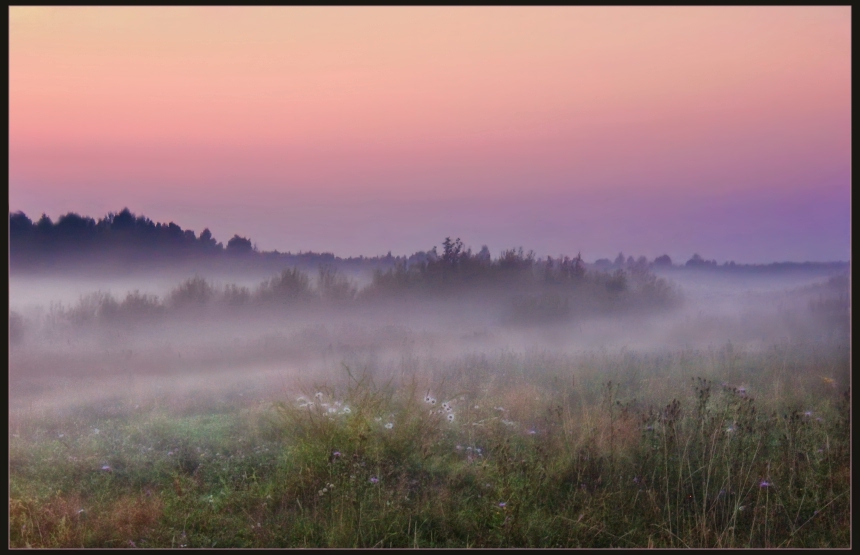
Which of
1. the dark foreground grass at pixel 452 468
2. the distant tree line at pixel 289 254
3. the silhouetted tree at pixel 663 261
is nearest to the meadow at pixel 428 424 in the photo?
the dark foreground grass at pixel 452 468

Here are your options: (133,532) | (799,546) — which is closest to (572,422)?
(799,546)

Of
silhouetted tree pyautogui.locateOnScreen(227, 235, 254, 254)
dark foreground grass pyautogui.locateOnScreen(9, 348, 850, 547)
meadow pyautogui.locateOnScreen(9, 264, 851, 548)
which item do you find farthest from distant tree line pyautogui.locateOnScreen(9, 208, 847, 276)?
dark foreground grass pyautogui.locateOnScreen(9, 348, 850, 547)

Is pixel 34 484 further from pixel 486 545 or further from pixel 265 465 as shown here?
pixel 486 545

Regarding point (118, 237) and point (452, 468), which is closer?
point (452, 468)

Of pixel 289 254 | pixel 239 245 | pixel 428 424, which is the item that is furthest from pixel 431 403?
pixel 239 245

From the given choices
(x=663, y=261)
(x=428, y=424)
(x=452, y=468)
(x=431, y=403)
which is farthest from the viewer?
(x=663, y=261)

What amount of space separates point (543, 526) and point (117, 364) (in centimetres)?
332

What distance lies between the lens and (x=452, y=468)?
175 inches

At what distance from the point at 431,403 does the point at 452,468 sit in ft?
Result: 1.92

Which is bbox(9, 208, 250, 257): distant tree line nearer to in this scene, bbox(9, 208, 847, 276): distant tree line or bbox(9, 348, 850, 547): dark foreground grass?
bbox(9, 208, 847, 276): distant tree line

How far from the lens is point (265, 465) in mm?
4469

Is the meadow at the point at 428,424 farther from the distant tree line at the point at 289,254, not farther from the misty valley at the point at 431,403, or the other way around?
the distant tree line at the point at 289,254

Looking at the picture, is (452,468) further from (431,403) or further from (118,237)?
(118,237)

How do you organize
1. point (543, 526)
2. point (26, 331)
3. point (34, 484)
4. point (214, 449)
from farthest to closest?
point (26, 331), point (214, 449), point (34, 484), point (543, 526)
